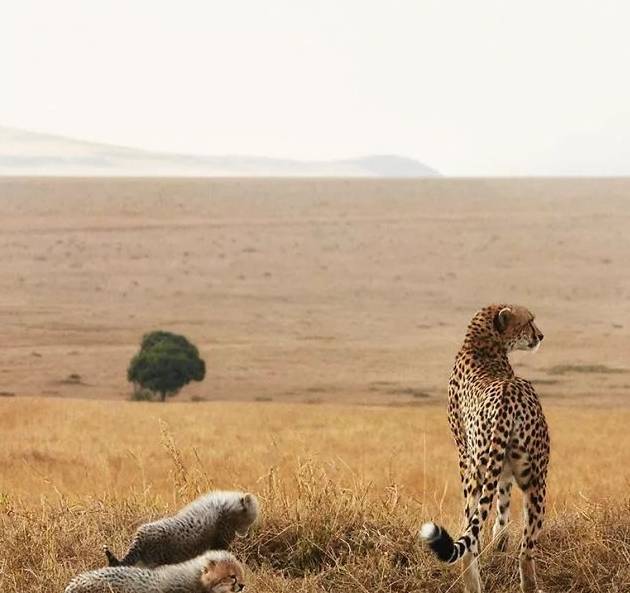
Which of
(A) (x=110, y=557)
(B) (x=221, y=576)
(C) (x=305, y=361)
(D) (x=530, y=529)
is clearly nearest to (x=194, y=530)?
(A) (x=110, y=557)

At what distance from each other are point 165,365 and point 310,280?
30.5 meters

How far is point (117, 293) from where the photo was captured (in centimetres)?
5941

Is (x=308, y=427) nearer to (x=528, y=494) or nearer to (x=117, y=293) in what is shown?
(x=528, y=494)

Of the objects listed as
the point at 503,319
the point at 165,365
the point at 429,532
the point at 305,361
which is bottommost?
the point at 305,361

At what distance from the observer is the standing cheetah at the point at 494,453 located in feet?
17.0

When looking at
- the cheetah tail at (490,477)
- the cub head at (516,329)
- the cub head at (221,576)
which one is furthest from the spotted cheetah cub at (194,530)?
the cub head at (516,329)

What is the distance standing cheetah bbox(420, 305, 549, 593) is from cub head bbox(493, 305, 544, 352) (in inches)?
6.1

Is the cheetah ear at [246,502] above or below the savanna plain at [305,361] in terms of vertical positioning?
above

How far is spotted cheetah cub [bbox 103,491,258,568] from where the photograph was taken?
5.54 meters

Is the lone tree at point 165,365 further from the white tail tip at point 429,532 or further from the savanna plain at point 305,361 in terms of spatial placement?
the white tail tip at point 429,532

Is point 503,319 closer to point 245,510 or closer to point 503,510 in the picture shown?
point 503,510

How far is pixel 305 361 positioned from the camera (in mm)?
48406

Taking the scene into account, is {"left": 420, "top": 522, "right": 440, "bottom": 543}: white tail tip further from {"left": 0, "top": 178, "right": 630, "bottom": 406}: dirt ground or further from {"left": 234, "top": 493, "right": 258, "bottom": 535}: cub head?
{"left": 0, "top": 178, "right": 630, "bottom": 406}: dirt ground

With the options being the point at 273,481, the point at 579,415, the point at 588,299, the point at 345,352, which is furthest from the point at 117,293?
the point at 273,481
